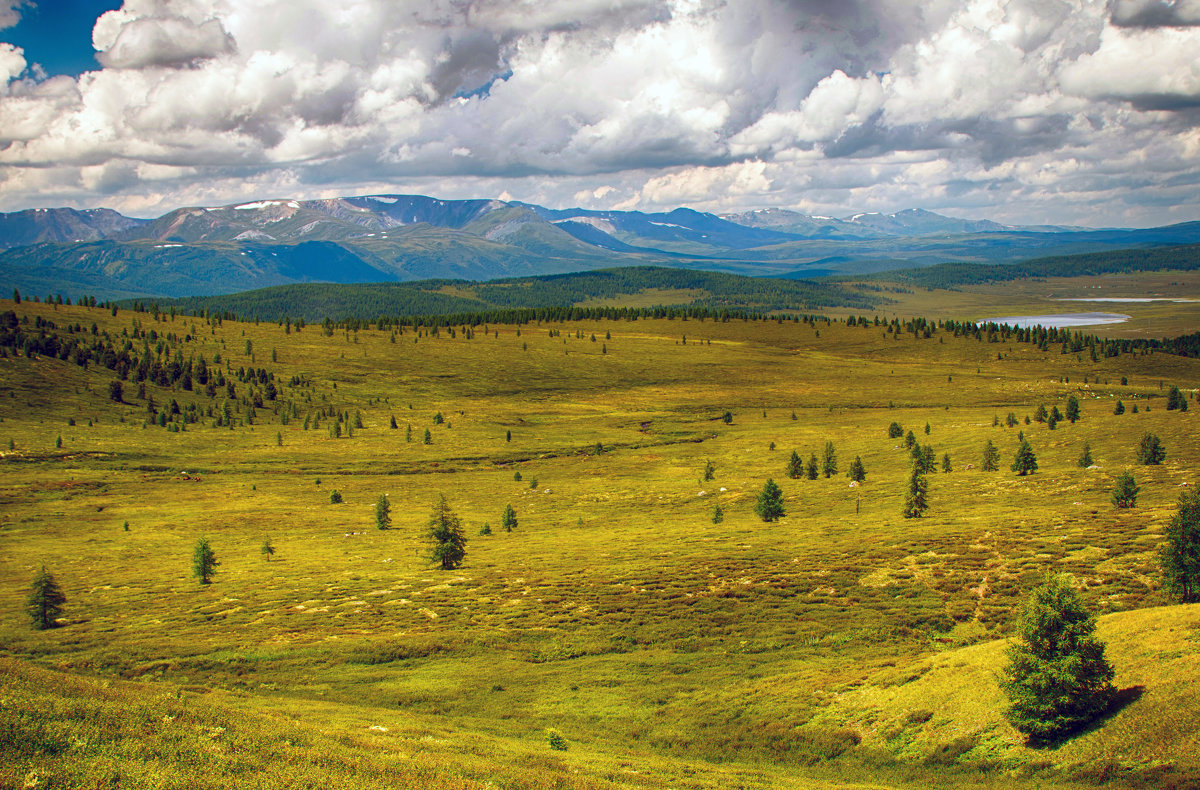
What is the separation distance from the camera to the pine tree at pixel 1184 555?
136ft

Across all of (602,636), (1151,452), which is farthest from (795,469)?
(602,636)

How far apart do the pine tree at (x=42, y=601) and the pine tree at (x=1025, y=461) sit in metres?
117

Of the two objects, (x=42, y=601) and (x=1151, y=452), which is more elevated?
(x=1151, y=452)

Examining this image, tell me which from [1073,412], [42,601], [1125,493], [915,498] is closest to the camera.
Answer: [42,601]

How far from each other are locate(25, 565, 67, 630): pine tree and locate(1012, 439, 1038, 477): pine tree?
117m

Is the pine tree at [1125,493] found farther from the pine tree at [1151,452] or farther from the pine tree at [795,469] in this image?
the pine tree at [795,469]

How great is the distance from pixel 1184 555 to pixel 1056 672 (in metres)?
22.0

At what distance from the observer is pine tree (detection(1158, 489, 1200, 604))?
41.5 m

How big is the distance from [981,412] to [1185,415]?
58.9m

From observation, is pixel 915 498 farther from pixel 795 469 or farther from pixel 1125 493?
pixel 795 469

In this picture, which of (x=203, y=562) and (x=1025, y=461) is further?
(x=1025, y=461)

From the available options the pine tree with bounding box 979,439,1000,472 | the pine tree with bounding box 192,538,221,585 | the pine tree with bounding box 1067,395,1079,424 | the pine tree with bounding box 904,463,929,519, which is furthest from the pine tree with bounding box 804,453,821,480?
the pine tree with bounding box 192,538,221,585

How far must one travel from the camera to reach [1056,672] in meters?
28.6

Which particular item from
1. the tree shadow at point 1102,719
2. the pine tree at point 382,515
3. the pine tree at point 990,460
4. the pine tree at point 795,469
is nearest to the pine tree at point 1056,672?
the tree shadow at point 1102,719
